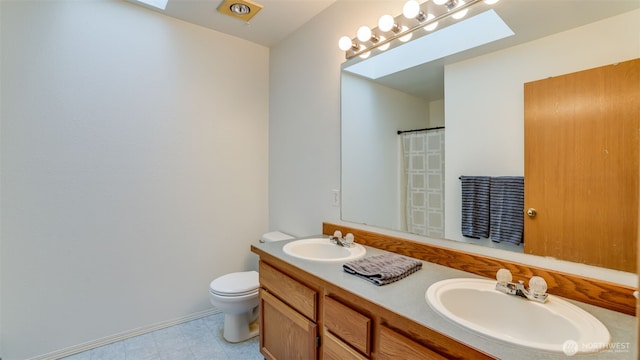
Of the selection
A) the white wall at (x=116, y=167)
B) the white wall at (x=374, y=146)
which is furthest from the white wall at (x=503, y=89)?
the white wall at (x=116, y=167)

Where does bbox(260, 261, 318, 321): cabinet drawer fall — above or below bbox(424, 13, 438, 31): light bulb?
below

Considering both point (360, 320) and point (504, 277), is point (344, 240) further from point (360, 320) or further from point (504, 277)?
point (504, 277)

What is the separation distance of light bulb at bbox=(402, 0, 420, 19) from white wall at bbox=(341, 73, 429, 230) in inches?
14.9

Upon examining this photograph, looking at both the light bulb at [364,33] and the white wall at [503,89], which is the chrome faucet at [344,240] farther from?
the light bulb at [364,33]

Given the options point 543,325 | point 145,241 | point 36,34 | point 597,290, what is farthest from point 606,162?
point 36,34

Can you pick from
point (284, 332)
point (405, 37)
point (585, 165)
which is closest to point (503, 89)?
point (585, 165)

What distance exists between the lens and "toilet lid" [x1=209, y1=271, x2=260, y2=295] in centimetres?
193

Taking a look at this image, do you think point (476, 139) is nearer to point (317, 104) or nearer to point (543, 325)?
point (543, 325)

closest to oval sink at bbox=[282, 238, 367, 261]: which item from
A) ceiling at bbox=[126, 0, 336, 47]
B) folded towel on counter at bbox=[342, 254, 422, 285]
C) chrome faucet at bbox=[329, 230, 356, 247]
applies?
chrome faucet at bbox=[329, 230, 356, 247]

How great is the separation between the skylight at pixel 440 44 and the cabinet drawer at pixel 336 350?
1.39m

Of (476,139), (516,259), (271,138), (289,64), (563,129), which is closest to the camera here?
(563,129)

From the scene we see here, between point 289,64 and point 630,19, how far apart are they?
6.72 feet

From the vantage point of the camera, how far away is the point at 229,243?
8.23ft

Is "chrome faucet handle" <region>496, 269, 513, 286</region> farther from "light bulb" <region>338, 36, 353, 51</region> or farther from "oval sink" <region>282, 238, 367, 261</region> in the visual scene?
"light bulb" <region>338, 36, 353, 51</region>
